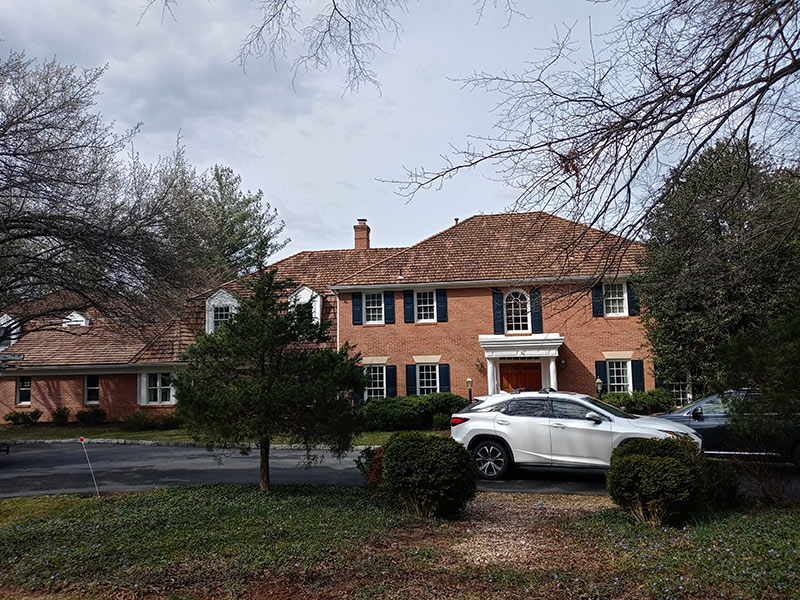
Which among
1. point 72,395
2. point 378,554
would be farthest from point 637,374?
point 72,395

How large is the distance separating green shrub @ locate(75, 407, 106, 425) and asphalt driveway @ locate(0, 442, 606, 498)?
10.3m

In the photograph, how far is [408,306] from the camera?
2591cm

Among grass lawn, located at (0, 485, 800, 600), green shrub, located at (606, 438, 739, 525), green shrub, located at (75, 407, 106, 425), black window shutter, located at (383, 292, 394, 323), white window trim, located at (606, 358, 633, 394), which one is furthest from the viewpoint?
green shrub, located at (75, 407, 106, 425)

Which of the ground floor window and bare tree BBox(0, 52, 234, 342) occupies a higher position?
bare tree BBox(0, 52, 234, 342)

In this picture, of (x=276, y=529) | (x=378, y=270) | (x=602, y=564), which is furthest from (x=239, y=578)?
(x=378, y=270)

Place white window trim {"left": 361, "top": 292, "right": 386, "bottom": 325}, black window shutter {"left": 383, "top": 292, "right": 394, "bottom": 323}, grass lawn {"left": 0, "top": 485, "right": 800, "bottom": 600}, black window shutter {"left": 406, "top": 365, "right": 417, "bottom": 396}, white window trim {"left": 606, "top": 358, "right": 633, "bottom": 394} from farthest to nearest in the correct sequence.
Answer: white window trim {"left": 361, "top": 292, "right": 386, "bottom": 325} < black window shutter {"left": 383, "top": 292, "right": 394, "bottom": 323} < black window shutter {"left": 406, "top": 365, "right": 417, "bottom": 396} < white window trim {"left": 606, "top": 358, "right": 633, "bottom": 394} < grass lawn {"left": 0, "top": 485, "right": 800, "bottom": 600}

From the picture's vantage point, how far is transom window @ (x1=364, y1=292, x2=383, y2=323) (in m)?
26.3

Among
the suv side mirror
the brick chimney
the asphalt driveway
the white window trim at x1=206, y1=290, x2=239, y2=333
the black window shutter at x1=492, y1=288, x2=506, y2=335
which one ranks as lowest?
the asphalt driveway

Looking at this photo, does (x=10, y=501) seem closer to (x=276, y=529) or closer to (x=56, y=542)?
(x=56, y=542)

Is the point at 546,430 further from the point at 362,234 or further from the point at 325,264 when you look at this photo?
the point at 362,234

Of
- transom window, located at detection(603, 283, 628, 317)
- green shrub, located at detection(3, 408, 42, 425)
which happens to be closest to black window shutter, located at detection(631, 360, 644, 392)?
transom window, located at detection(603, 283, 628, 317)

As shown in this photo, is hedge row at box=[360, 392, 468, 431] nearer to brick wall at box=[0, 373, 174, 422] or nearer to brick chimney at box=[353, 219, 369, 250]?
Answer: brick chimney at box=[353, 219, 369, 250]

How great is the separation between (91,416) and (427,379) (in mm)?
15021

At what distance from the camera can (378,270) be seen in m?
26.7
